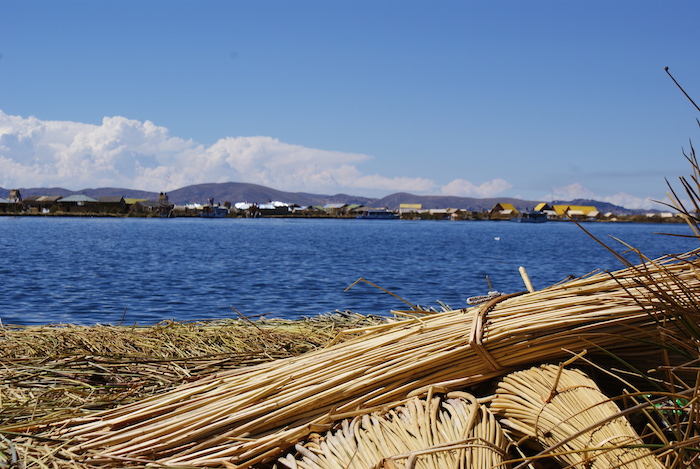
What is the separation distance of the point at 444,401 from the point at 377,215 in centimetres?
18651

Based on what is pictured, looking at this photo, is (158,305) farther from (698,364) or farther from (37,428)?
(698,364)

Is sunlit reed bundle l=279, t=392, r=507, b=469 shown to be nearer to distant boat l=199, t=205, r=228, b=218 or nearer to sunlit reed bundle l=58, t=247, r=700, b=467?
sunlit reed bundle l=58, t=247, r=700, b=467

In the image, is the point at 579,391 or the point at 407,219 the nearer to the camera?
the point at 579,391

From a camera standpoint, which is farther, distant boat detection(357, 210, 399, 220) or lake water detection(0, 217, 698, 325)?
distant boat detection(357, 210, 399, 220)

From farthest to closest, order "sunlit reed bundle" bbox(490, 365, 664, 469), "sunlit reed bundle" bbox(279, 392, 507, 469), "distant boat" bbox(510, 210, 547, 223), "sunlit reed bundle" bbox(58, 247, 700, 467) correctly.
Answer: "distant boat" bbox(510, 210, 547, 223), "sunlit reed bundle" bbox(58, 247, 700, 467), "sunlit reed bundle" bbox(279, 392, 507, 469), "sunlit reed bundle" bbox(490, 365, 664, 469)

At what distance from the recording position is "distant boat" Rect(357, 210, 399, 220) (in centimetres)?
18575

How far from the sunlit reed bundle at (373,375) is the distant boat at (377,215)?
7173 inches

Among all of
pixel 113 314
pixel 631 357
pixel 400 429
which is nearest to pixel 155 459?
pixel 400 429

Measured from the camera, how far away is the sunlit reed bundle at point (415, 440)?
1.98 m

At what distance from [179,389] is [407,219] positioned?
195770mm

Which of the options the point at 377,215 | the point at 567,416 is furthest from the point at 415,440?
the point at 377,215

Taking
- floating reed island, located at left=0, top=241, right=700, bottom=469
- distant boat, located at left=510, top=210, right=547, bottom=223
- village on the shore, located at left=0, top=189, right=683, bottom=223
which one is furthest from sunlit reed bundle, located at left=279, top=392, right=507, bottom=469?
distant boat, located at left=510, top=210, right=547, bottom=223

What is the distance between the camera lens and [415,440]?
2.12 m

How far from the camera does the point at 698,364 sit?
1.86 meters
